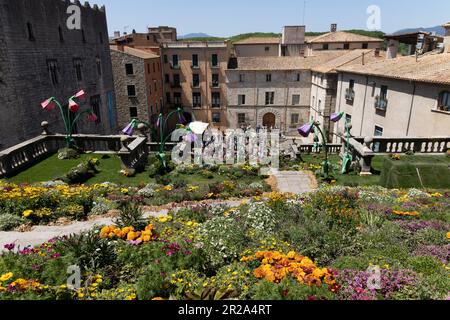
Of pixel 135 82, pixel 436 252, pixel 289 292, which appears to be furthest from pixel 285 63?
pixel 289 292

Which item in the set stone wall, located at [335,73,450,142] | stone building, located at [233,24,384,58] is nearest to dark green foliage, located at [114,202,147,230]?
stone wall, located at [335,73,450,142]

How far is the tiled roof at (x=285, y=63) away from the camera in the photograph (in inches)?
1779

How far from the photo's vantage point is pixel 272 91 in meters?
47.1

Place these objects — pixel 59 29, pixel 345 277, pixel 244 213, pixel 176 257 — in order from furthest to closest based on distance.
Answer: pixel 59 29
pixel 244 213
pixel 176 257
pixel 345 277

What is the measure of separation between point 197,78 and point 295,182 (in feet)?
131

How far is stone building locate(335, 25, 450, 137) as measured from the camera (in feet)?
66.0

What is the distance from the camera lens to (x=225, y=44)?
48938 mm

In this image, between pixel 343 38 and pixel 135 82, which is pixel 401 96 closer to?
pixel 343 38

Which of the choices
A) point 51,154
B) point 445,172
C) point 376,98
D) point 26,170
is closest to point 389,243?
point 445,172

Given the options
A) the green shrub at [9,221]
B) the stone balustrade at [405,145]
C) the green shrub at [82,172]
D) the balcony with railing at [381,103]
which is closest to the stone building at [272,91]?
the balcony with railing at [381,103]

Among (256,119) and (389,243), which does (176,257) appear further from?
(256,119)

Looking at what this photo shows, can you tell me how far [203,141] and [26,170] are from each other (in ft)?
32.3

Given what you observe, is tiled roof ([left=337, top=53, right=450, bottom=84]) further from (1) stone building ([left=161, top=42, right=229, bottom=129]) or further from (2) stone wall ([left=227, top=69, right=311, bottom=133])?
(1) stone building ([left=161, top=42, right=229, bottom=129])
